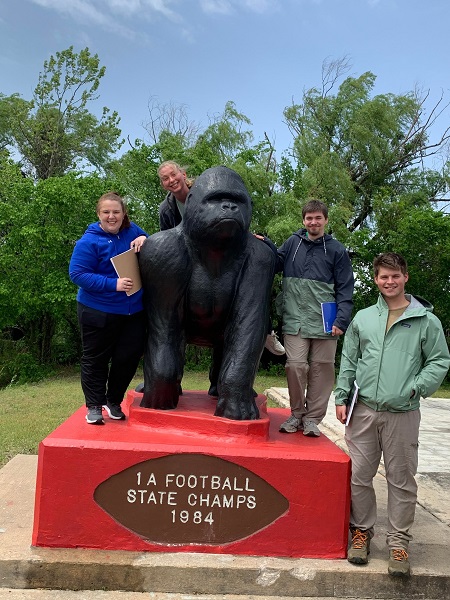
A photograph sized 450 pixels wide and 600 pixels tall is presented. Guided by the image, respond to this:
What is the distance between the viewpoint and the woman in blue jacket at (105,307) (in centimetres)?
330

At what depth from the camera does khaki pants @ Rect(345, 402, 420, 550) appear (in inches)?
115

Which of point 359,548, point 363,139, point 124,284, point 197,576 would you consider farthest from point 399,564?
point 363,139

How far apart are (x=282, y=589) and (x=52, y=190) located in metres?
11.0

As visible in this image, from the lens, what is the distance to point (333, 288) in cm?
359

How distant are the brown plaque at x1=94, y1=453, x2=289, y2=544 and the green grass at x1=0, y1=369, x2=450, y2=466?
2378 millimetres

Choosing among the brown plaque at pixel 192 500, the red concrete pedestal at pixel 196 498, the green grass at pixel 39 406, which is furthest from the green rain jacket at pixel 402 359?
the green grass at pixel 39 406

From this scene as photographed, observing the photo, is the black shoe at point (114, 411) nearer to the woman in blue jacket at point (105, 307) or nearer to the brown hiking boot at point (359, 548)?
the woman in blue jacket at point (105, 307)

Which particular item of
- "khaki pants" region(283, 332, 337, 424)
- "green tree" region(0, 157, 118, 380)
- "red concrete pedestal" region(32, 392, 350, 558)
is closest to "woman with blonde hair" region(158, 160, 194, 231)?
"khaki pants" region(283, 332, 337, 424)

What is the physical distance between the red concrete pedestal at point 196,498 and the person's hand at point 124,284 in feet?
2.65

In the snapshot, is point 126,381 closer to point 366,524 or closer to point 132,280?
point 132,280

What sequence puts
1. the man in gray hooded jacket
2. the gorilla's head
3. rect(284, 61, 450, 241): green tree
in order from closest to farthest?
1. the gorilla's head
2. the man in gray hooded jacket
3. rect(284, 61, 450, 241): green tree

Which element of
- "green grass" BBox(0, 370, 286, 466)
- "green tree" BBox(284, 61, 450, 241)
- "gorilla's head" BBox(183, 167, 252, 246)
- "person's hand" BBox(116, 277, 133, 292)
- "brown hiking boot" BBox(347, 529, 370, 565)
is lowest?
"green grass" BBox(0, 370, 286, 466)

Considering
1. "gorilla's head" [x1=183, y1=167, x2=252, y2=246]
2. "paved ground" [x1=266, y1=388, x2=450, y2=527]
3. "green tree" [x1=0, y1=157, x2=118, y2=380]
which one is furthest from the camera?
"green tree" [x1=0, y1=157, x2=118, y2=380]

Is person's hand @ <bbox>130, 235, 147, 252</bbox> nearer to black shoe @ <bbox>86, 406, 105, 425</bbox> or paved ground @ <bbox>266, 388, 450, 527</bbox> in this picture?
black shoe @ <bbox>86, 406, 105, 425</bbox>
